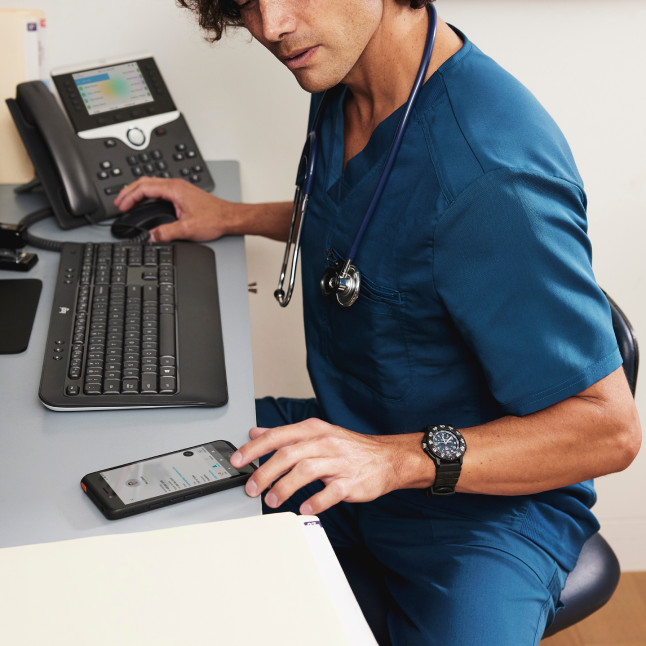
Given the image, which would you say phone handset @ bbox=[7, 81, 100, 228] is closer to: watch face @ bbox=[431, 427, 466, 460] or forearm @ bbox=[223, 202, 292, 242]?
forearm @ bbox=[223, 202, 292, 242]

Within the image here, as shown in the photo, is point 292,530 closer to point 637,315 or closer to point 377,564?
point 377,564

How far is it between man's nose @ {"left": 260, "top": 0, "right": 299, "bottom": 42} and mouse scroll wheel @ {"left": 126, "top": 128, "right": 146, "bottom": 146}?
0.46m

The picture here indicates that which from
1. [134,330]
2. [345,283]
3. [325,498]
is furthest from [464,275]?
[134,330]

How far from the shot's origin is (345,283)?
3.02 feet

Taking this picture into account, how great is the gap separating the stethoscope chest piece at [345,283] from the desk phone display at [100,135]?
451mm

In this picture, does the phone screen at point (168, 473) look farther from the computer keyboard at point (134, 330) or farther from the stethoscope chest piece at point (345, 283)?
the stethoscope chest piece at point (345, 283)

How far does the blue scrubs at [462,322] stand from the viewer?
776mm

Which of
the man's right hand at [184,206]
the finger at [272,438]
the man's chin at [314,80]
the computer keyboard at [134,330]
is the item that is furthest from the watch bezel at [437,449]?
the man's right hand at [184,206]

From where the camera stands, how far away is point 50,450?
0.75 m

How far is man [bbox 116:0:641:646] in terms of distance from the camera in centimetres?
77

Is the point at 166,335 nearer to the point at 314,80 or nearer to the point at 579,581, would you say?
the point at 314,80

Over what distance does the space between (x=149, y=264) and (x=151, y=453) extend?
37 cm

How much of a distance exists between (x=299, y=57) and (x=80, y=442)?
495mm

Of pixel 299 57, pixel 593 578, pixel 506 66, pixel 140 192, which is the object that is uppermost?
pixel 299 57
